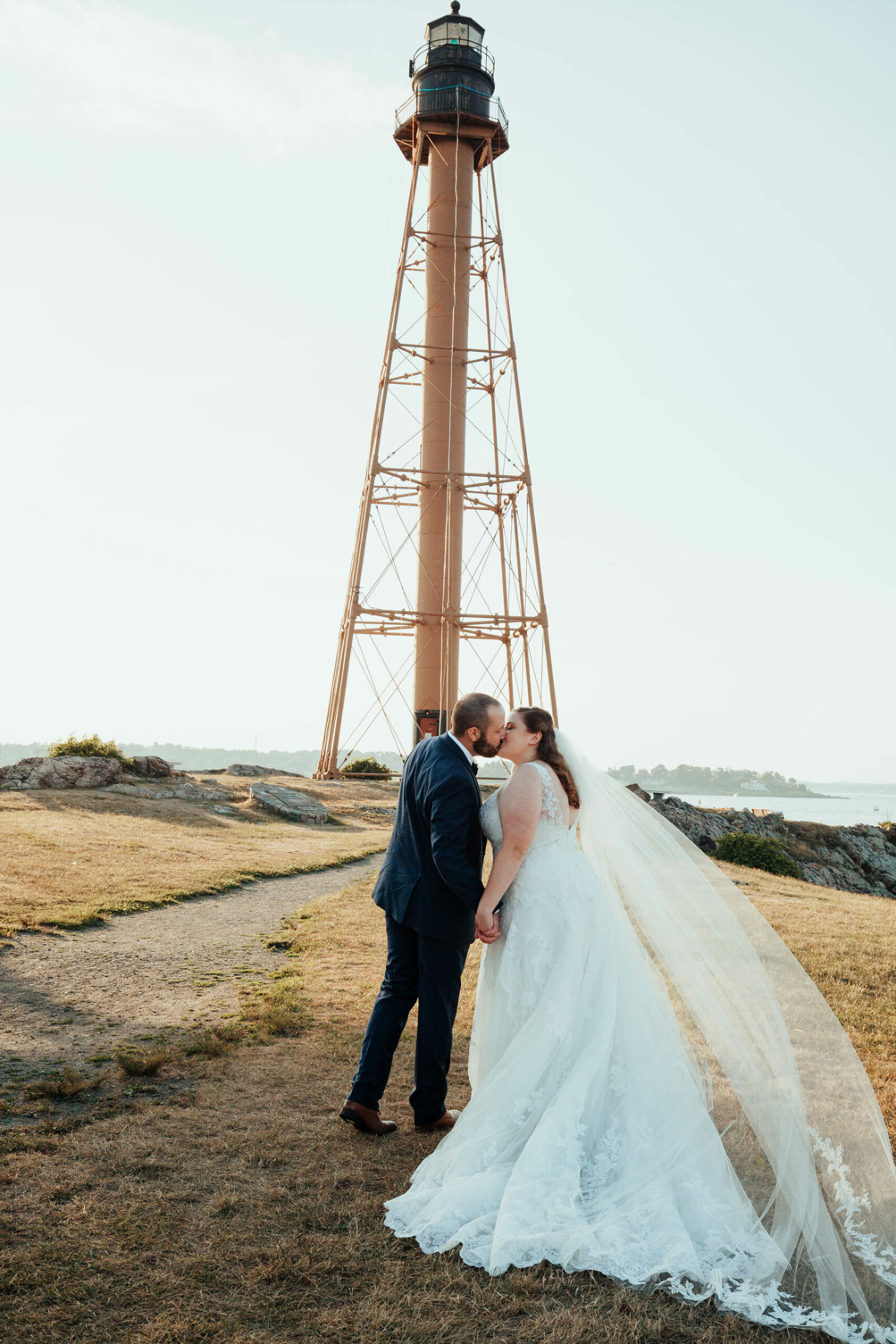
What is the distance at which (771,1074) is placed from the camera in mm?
3930


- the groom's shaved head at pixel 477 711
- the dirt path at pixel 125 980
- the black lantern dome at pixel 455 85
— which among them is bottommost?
the dirt path at pixel 125 980

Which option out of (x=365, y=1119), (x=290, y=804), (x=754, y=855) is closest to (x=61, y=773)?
(x=290, y=804)

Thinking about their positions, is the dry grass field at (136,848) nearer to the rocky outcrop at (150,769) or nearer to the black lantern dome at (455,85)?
the rocky outcrop at (150,769)

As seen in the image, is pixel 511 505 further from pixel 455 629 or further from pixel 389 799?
pixel 389 799

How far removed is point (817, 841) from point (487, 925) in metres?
23.3

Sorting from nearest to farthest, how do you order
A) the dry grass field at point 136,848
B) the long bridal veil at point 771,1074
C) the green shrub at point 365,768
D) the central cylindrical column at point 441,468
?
the long bridal veil at point 771,1074, the dry grass field at point 136,848, the central cylindrical column at point 441,468, the green shrub at point 365,768

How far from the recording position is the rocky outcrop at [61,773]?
1931 cm

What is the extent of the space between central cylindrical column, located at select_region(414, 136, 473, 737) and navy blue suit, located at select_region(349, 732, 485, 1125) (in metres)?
22.0

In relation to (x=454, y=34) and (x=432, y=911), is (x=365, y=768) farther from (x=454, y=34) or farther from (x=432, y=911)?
(x=432, y=911)

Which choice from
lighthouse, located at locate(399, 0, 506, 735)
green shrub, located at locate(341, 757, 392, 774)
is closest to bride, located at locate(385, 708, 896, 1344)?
lighthouse, located at locate(399, 0, 506, 735)

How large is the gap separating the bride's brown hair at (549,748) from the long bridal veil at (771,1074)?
14cm

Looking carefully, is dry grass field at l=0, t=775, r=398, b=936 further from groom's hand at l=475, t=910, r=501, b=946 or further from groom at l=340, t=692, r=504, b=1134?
groom's hand at l=475, t=910, r=501, b=946

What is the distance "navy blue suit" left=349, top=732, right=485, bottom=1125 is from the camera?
442 centimetres

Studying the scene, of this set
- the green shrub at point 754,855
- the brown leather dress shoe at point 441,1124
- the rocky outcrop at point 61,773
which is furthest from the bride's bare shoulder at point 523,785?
the rocky outcrop at point 61,773
